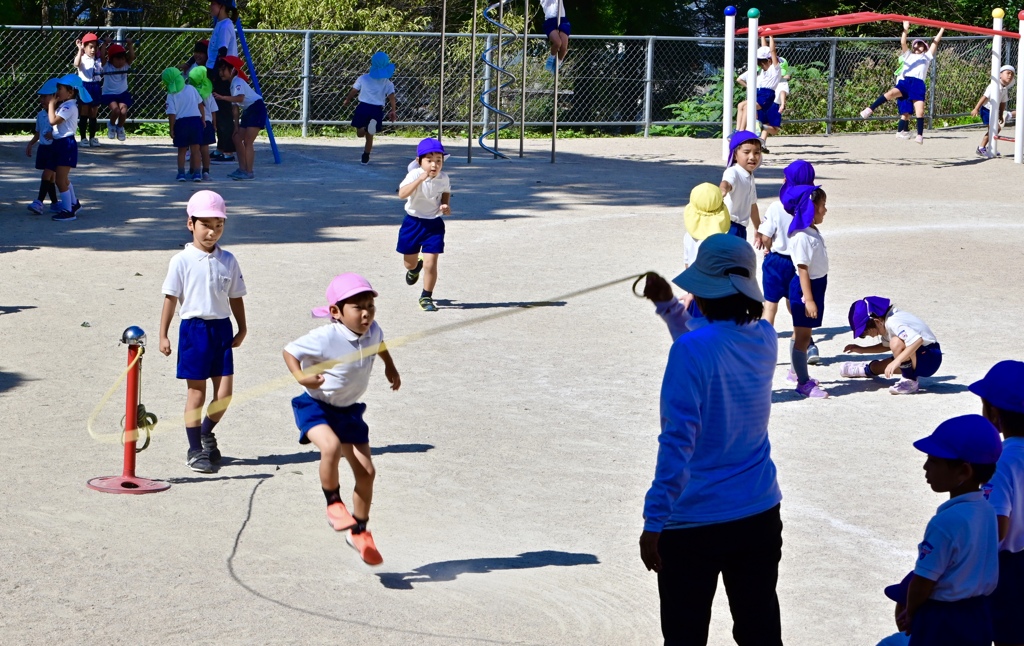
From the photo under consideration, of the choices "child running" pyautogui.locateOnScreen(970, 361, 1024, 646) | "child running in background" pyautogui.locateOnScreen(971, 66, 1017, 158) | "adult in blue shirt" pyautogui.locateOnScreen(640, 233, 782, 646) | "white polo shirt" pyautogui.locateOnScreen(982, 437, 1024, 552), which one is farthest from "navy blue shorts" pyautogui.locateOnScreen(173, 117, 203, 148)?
"white polo shirt" pyautogui.locateOnScreen(982, 437, 1024, 552)

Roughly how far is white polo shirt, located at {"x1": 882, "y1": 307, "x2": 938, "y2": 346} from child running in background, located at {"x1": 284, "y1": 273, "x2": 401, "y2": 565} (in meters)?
4.53

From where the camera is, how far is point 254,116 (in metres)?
17.4

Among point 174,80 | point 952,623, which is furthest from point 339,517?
point 174,80

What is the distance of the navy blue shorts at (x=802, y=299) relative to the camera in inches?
345

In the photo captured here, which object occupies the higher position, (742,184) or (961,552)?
(742,184)

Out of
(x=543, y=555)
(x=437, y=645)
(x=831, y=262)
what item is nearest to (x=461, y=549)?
(x=543, y=555)

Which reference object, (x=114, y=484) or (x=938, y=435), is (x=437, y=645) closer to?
(x=938, y=435)

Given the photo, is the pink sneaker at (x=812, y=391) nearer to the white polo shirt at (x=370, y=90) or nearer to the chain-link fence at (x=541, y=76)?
the white polo shirt at (x=370, y=90)

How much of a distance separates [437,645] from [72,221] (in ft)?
36.0

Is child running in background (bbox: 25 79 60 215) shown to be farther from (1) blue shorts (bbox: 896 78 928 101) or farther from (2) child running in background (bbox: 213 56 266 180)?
(1) blue shorts (bbox: 896 78 928 101)

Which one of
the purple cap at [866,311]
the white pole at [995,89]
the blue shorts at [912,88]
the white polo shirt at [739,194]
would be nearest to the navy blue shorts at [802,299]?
the purple cap at [866,311]

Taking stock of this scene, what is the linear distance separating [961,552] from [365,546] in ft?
8.62

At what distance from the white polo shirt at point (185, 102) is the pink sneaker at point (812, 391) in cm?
1036

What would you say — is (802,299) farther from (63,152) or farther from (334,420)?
(63,152)
